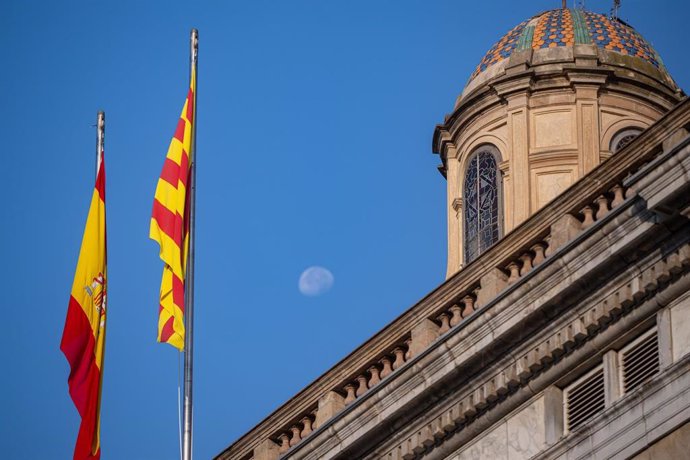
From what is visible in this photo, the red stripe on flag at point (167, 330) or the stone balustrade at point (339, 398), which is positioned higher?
the red stripe on flag at point (167, 330)

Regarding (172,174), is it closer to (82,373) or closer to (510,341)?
(82,373)

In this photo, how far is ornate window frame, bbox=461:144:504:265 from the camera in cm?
3316

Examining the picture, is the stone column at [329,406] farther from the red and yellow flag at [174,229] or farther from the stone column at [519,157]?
the stone column at [519,157]

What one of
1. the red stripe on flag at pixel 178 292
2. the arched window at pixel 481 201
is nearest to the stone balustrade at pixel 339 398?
the red stripe on flag at pixel 178 292

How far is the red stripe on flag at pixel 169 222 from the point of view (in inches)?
1121

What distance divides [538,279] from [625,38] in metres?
12.8

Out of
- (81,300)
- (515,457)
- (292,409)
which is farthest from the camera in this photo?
(81,300)

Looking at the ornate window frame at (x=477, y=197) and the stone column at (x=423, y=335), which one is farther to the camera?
the ornate window frame at (x=477, y=197)

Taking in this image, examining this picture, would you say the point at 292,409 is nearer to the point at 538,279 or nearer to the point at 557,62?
the point at 538,279

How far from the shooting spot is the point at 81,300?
27750mm

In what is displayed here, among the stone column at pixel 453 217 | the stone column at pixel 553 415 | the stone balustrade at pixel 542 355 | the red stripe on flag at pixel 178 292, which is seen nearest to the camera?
the stone balustrade at pixel 542 355

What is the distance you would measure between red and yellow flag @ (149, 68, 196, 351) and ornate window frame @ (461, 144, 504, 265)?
5.93 metres

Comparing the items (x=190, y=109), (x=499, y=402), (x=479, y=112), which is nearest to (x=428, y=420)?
(x=499, y=402)

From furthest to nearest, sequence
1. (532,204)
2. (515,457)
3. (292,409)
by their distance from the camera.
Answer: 1. (532,204)
2. (292,409)
3. (515,457)
